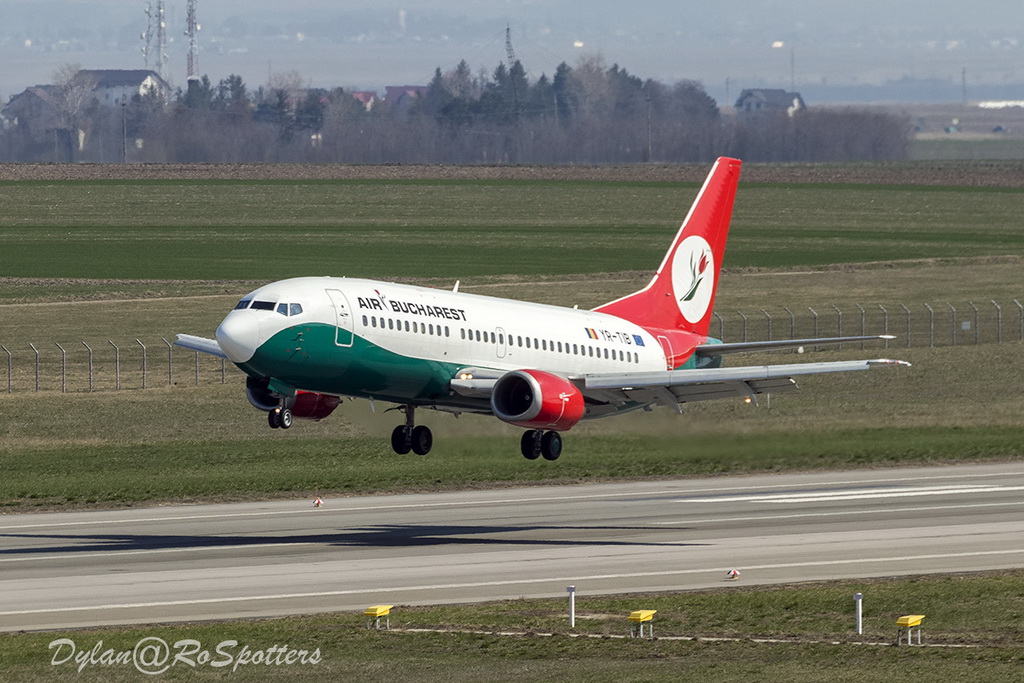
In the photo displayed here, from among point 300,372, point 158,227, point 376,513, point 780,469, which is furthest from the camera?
point 158,227

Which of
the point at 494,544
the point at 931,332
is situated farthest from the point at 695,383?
the point at 931,332

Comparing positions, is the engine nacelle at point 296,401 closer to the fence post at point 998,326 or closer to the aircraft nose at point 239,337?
the aircraft nose at point 239,337

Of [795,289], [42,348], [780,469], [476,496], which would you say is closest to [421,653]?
[476,496]

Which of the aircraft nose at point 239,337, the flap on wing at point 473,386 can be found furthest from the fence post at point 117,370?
the aircraft nose at point 239,337

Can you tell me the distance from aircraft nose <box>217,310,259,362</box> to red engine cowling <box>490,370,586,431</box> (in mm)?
9482

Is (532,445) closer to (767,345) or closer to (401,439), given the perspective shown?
(401,439)

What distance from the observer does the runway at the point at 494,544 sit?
176 feet

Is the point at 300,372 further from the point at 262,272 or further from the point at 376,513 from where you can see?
the point at 262,272

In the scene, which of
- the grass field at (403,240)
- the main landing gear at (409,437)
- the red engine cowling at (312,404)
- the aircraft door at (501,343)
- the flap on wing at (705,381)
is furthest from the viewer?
the grass field at (403,240)

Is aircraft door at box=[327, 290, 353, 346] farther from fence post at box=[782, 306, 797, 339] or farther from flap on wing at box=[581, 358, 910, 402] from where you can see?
fence post at box=[782, 306, 797, 339]

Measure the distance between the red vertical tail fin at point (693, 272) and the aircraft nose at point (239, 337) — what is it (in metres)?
20.7

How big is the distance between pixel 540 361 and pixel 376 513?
37.2ft

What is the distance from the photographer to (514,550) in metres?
62.2

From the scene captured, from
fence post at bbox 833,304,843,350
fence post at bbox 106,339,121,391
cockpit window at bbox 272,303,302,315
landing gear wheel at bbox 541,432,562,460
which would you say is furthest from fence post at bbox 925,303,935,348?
cockpit window at bbox 272,303,302,315
